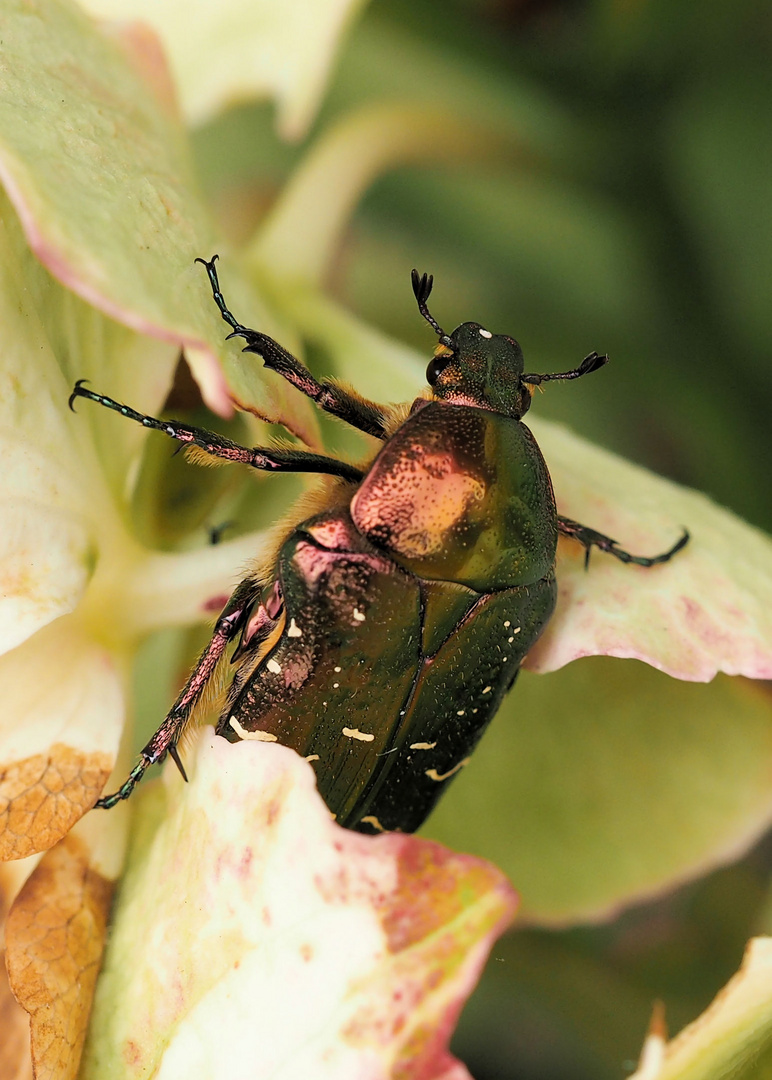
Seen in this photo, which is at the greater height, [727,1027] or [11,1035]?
[727,1027]

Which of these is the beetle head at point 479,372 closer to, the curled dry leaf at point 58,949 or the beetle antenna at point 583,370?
the beetle antenna at point 583,370

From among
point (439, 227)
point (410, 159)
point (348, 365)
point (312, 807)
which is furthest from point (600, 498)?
point (439, 227)

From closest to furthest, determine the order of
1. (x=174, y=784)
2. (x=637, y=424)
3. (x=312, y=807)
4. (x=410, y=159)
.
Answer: (x=312, y=807)
(x=174, y=784)
(x=410, y=159)
(x=637, y=424)

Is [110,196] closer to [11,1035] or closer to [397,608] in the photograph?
[397,608]

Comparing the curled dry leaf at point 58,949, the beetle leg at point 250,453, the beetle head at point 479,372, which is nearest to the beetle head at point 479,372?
the beetle head at point 479,372

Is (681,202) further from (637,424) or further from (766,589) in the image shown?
(766,589)

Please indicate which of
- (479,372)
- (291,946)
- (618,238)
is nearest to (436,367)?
(479,372)
